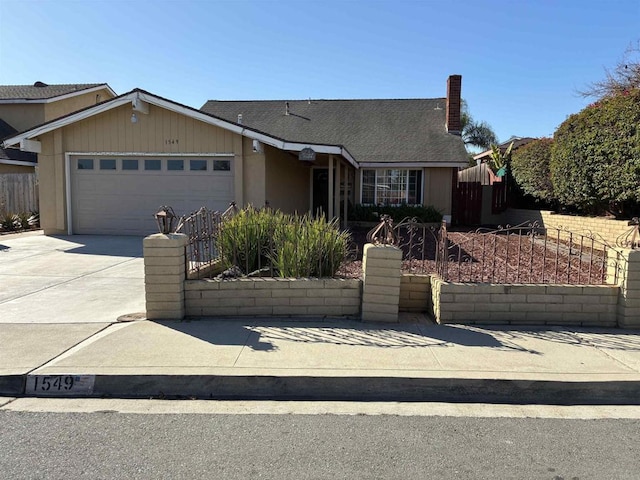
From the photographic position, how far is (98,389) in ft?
13.4

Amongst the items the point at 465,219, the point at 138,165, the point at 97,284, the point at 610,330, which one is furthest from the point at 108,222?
the point at 465,219

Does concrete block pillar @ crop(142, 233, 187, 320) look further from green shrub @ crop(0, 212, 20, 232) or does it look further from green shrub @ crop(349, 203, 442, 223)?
green shrub @ crop(0, 212, 20, 232)

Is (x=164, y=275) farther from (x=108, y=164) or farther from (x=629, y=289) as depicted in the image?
(x=108, y=164)

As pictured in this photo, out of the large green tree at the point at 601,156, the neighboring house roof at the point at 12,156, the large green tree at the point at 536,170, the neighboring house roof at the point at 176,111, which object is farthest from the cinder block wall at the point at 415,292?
the neighboring house roof at the point at 12,156

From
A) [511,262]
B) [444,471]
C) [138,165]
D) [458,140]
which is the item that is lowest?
[444,471]

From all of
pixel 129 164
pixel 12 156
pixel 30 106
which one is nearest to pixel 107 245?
pixel 129 164

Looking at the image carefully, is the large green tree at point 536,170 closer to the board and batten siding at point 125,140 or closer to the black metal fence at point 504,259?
the black metal fence at point 504,259

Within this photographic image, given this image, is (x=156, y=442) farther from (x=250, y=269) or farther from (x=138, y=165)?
(x=138, y=165)

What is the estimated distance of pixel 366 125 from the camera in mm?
19391

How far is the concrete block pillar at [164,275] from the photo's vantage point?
18.3 ft

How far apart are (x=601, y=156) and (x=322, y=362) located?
391 inches

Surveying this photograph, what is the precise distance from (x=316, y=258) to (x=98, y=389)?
3.04 metres

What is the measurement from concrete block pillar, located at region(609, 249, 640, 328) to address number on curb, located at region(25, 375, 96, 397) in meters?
6.09

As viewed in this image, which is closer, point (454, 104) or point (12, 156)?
point (454, 104)
